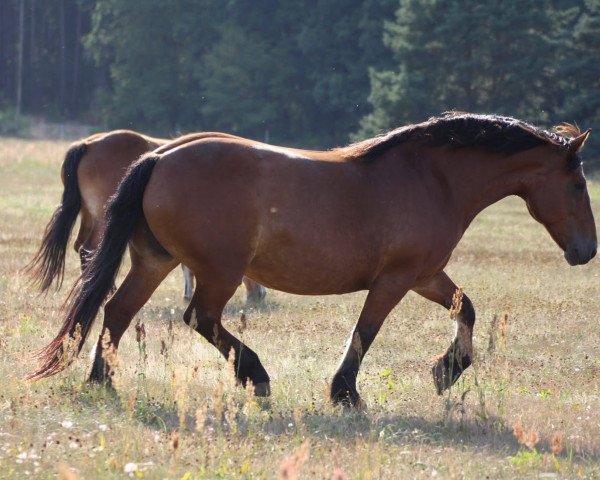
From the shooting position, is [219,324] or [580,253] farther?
[580,253]

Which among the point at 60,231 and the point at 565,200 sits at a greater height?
the point at 565,200

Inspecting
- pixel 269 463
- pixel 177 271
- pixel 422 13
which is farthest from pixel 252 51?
pixel 269 463

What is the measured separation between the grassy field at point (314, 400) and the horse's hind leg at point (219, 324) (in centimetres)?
18

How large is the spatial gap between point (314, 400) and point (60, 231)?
423 cm

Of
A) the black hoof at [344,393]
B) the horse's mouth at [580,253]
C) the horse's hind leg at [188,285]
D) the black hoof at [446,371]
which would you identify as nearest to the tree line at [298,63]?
the horse's hind leg at [188,285]

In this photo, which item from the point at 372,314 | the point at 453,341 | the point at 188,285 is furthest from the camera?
the point at 188,285

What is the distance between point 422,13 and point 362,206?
3821cm

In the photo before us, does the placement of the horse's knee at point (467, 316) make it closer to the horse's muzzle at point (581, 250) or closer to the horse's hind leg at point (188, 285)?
the horse's muzzle at point (581, 250)

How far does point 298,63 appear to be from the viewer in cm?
6000

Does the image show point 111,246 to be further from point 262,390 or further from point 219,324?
point 262,390

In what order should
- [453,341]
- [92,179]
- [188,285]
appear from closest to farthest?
[453,341] → [92,179] → [188,285]

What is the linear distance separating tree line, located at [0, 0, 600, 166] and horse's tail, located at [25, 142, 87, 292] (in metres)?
26.4

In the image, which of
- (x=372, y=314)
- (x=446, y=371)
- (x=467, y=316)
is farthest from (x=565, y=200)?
(x=372, y=314)

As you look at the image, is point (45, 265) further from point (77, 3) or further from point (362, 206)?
point (77, 3)
